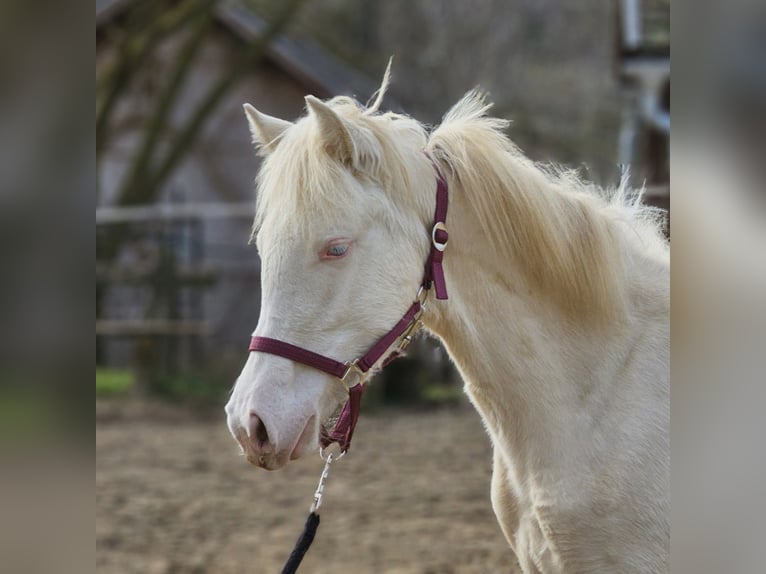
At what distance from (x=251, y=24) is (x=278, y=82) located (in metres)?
1.03

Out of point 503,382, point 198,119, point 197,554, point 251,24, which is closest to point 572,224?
point 503,382

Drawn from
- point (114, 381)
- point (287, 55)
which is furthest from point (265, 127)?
point (287, 55)

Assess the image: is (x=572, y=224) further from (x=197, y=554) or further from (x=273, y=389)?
(x=197, y=554)

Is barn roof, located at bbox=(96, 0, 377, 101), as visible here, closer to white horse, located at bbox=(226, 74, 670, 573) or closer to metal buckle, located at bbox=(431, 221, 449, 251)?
white horse, located at bbox=(226, 74, 670, 573)

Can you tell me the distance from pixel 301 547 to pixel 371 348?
586mm

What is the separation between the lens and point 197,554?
470 cm

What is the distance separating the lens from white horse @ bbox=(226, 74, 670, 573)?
1.98 m

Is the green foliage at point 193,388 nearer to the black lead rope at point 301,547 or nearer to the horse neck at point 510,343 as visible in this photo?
the black lead rope at point 301,547

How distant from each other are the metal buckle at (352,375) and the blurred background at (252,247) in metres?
0.81

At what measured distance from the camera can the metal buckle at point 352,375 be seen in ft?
6.58

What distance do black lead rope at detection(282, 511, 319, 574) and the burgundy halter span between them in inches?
10.4

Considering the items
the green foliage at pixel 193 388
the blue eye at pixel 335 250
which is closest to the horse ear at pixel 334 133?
the blue eye at pixel 335 250

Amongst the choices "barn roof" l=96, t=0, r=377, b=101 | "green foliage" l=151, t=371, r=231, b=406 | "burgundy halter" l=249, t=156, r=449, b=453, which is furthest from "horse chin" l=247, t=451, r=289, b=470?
"barn roof" l=96, t=0, r=377, b=101
